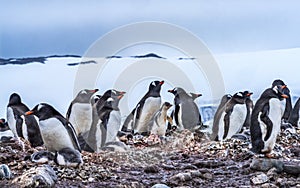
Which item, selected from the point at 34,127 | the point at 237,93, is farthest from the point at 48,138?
the point at 237,93

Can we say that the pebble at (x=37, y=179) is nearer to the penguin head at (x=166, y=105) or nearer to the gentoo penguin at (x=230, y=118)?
the gentoo penguin at (x=230, y=118)

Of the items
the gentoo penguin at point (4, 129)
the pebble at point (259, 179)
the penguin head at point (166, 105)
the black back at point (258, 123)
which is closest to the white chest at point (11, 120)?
the gentoo penguin at point (4, 129)

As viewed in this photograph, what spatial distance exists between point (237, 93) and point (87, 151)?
5.65 feet

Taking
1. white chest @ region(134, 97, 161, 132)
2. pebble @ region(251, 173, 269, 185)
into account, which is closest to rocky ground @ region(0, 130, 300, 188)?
pebble @ region(251, 173, 269, 185)

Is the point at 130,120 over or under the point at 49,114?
under

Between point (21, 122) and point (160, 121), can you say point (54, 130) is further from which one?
point (160, 121)

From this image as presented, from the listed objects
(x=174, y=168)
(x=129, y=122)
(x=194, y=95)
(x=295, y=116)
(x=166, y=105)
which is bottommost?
(x=174, y=168)

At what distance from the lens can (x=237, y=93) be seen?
4930 mm

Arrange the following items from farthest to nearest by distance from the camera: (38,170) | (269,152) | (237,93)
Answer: (237,93), (269,152), (38,170)

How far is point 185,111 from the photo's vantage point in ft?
18.4

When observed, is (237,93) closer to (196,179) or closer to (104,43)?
(104,43)

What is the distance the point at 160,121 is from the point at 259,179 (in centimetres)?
242

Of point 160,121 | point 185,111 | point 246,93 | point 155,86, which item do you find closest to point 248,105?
point 246,93

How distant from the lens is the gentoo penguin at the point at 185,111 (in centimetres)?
557
